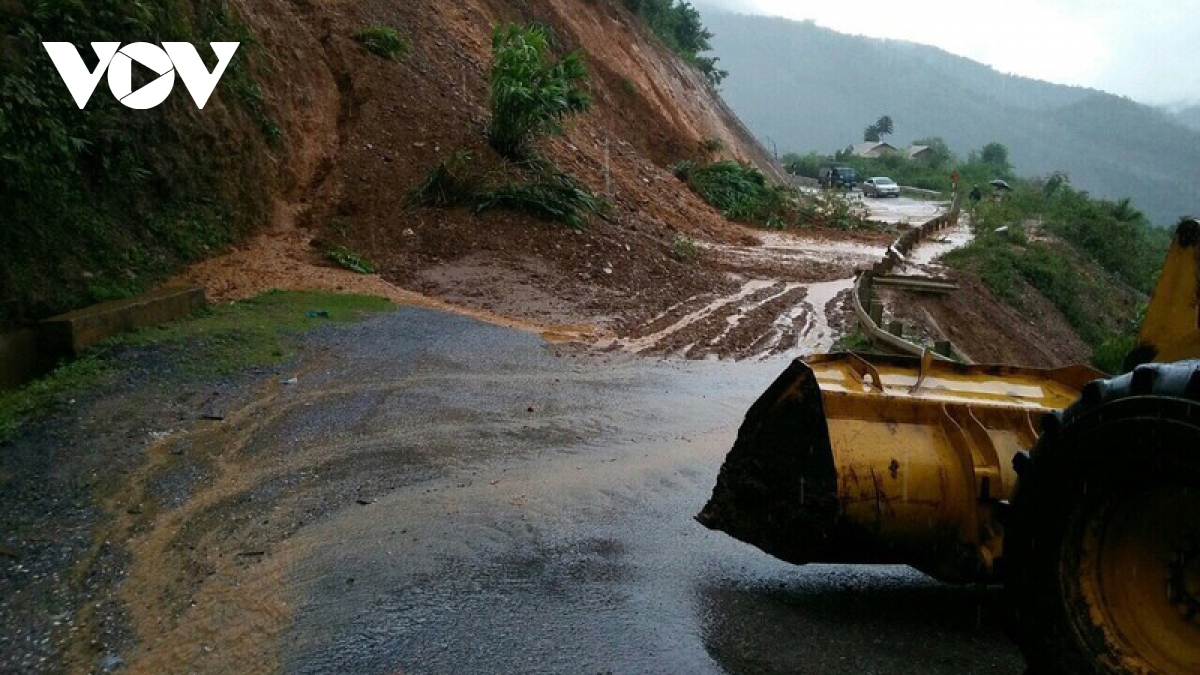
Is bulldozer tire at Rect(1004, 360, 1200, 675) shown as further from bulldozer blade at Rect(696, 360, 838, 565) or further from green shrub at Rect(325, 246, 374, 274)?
green shrub at Rect(325, 246, 374, 274)

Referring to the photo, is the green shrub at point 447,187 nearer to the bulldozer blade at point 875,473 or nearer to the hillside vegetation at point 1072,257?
the hillside vegetation at point 1072,257

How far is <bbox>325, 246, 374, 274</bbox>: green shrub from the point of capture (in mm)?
14258

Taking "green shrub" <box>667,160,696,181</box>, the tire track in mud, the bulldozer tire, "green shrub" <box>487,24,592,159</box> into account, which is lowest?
the tire track in mud

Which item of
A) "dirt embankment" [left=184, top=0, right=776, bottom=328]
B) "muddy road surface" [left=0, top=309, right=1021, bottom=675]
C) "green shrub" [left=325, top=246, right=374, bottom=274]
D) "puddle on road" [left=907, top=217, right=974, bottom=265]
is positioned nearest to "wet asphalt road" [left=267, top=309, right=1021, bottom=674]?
"muddy road surface" [left=0, top=309, right=1021, bottom=675]

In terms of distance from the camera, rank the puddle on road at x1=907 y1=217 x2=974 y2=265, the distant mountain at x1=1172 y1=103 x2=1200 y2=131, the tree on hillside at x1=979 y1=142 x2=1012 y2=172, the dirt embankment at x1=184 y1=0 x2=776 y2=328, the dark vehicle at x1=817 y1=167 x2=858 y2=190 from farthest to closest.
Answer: the distant mountain at x1=1172 y1=103 x2=1200 y2=131
the tree on hillside at x1=979 y1=142 x2=1012 y2=172
the dark vehicle at x1=817 y1=167 x2=858 y2=190
the puddle on road at x1=907 y1=217 x2=974 y2=265
the dirt embankment at x1=184 y1=0 x2=776 y2=328

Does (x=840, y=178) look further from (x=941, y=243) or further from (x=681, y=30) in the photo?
(x=941, y=243)

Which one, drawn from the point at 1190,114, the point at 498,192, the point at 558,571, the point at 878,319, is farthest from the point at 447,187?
the point at 1190,114

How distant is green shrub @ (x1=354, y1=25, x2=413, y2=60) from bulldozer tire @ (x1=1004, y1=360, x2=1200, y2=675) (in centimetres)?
1780

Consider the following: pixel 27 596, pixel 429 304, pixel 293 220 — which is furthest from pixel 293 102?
pixel 27 596

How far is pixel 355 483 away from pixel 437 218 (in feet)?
32.9

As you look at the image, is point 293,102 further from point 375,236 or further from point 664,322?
point 664,322

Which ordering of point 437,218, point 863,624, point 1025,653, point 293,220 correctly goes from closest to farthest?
point 1025,653 < point 863,624 < point 293,220 < point 437,218

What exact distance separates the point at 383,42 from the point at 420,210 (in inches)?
204

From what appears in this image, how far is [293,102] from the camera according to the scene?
55.5ft
